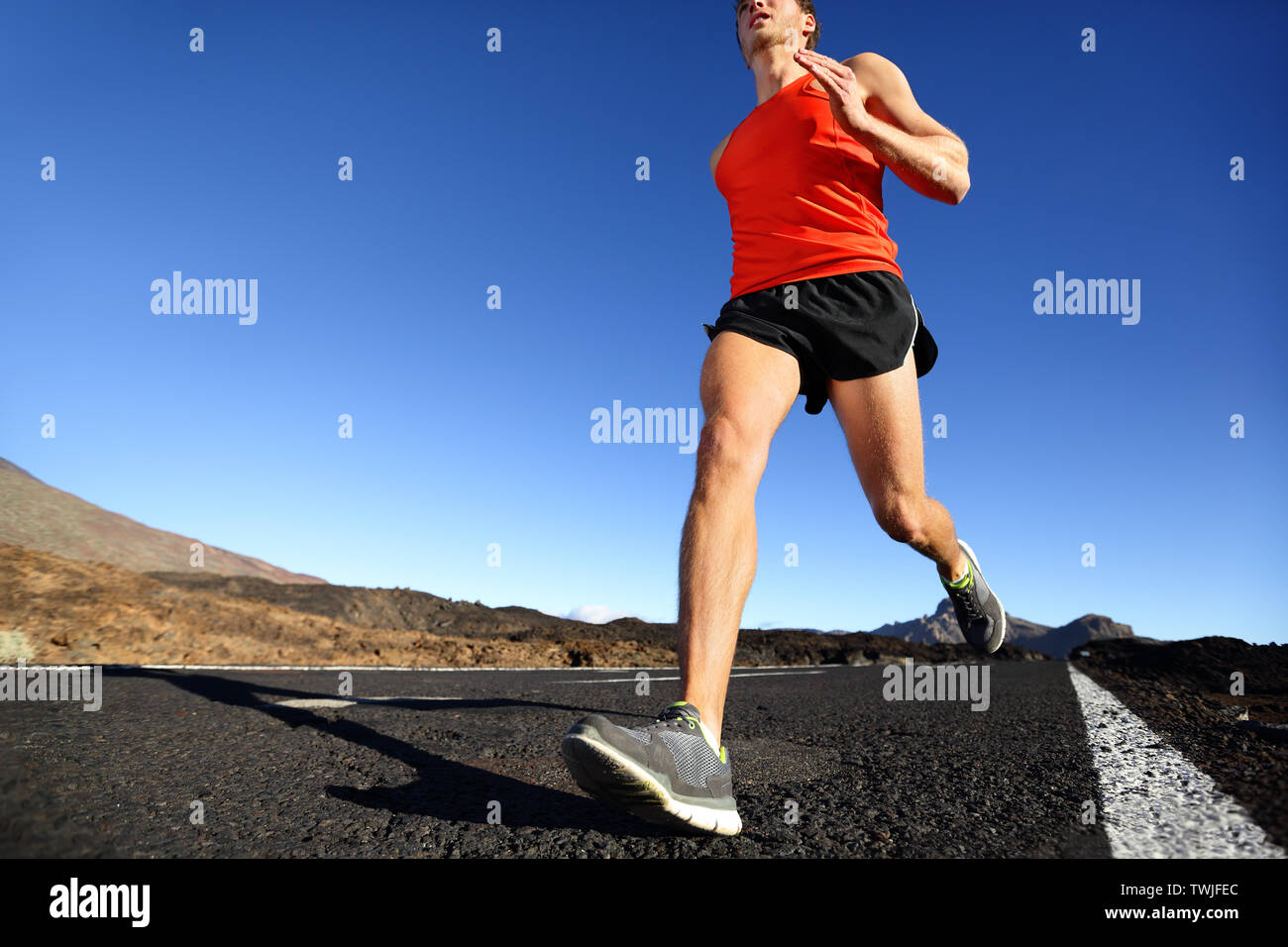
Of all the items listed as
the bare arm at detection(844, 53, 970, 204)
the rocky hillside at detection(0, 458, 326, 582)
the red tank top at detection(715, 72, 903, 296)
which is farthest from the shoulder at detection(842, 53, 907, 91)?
the rocky hillside at detection(0, 458, 326, 582)

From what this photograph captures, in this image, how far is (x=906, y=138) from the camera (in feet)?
6.63

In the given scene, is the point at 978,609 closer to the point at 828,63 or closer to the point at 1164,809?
the point at 1164,809

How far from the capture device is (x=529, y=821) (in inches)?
58.6

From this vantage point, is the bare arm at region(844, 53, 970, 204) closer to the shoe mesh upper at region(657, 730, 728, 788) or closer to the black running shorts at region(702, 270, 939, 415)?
the black running shorts at region(702, 270, 939, 415)

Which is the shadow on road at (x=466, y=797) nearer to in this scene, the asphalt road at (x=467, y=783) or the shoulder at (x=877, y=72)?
the asphalt road at (x=467, y=783)

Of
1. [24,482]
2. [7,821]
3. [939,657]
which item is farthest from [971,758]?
[24,482]

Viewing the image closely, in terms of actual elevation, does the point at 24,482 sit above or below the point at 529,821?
above

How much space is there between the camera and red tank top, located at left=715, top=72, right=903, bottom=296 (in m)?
2.16

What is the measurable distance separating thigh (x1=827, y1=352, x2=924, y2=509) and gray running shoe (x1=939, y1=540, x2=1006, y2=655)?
0.81 metres

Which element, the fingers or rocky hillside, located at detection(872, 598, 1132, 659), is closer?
the fingers

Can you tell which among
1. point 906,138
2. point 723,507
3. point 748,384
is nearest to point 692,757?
point 723,507

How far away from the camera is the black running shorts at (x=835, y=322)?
6.75 ft
